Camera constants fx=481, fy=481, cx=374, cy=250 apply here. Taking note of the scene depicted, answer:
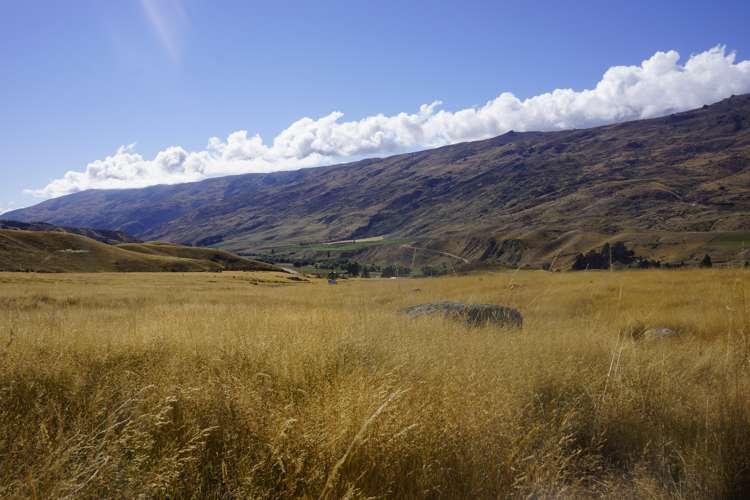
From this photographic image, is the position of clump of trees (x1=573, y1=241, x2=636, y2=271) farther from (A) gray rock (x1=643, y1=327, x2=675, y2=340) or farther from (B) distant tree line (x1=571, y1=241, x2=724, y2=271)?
(A) gray rock (x1=643, y1=327, x2=675, y2=340)

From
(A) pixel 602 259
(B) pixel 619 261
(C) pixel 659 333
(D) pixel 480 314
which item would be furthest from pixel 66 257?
(C) pixel 659 333

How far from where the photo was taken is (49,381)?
390 cm

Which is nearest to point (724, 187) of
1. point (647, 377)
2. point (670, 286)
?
point (670, 286)

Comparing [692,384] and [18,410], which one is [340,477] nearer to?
[18,410]

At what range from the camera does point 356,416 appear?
3.22 m

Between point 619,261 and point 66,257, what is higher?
point 66,257

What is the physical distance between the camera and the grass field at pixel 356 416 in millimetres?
2834

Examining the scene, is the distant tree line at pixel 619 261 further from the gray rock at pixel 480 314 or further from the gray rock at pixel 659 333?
the gray rock at pixel 480 314

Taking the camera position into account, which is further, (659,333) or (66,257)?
(66,257)

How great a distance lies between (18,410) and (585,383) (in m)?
5.03

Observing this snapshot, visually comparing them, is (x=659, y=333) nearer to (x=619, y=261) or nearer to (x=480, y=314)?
(x=480, y=314)

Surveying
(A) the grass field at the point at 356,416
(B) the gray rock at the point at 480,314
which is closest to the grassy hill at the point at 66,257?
(B) the gray rock at the point at 480,314

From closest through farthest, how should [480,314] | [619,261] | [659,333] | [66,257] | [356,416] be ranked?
[356,416], [659,333], [480,314], [619,261], [66,257]

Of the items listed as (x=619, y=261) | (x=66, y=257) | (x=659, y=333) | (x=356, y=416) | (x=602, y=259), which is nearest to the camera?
(x=356, y=416)
